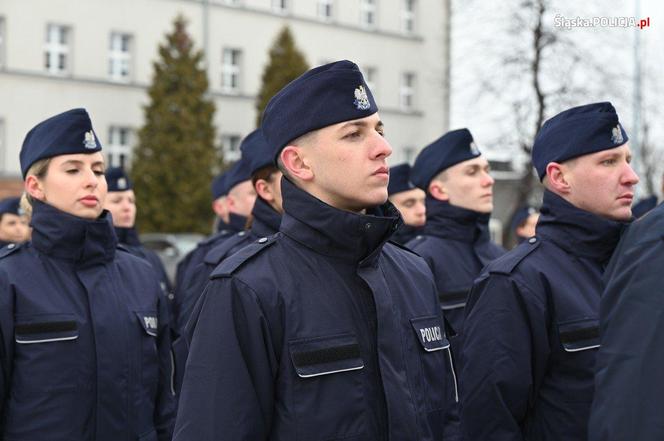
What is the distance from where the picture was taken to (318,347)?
11.5ft

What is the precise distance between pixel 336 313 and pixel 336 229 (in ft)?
0.87

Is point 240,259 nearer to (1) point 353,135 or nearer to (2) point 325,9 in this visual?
(1) point 353,135

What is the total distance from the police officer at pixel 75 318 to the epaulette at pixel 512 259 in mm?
1693

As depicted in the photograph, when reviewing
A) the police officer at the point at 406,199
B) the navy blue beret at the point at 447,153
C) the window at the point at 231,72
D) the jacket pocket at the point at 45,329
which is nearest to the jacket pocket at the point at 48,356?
the jacket pocket at the point at 45,329

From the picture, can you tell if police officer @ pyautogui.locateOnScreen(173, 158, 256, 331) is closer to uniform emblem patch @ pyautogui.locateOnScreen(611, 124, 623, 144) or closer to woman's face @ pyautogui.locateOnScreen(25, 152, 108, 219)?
woman's face @ pyautogui.locateOnScreen(25, 152, 108, 219)

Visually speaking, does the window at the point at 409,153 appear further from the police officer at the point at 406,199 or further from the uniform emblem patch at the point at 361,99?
the uniform emblem patch at the point at 361,99

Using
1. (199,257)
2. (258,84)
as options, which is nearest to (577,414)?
(199,257)

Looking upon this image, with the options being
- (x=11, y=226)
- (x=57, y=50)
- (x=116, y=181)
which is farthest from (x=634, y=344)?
(x=57, y=50)

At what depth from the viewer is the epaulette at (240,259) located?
11.7 ft

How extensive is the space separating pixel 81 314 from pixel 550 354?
2079mm

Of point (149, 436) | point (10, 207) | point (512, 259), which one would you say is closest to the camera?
point (512, 259)

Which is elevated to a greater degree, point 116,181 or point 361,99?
point 361,99

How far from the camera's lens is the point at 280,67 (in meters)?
37.6

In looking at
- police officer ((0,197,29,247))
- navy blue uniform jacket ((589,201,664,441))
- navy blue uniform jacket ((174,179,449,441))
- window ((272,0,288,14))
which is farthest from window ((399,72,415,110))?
navy blue uniform jacket ((589,201,664,441))
